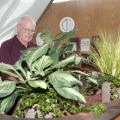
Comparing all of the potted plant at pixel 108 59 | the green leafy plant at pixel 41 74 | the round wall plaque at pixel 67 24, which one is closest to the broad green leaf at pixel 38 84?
the green leafy plant at pixel 41 74

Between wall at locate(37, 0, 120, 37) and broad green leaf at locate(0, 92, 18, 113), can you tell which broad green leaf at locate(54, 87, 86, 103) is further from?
wall at locate(37, 0, 120, 37)

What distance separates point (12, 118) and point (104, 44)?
995 mm

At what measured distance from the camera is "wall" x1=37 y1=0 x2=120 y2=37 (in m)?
5.82

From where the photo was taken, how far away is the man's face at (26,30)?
9.41ft

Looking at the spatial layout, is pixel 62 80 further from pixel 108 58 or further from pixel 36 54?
pixel 108 58

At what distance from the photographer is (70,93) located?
1.19m

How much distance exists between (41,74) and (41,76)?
0.06 metres

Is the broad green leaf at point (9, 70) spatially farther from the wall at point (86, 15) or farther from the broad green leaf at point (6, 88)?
the wall at point (86, 15)

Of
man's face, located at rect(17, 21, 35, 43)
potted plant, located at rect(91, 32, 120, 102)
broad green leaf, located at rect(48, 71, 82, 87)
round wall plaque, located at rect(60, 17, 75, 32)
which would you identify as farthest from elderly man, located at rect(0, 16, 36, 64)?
round wall plaque, located at rect(60, 17, 75, 32)

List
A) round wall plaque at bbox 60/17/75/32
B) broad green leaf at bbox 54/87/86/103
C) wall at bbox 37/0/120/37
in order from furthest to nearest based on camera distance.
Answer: round wall plaque at bbox 60/17/75/32, wall at bbox 37/0/120/37, broad green leaf at bbox 54/87/86/103

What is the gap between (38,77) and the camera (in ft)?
4.18

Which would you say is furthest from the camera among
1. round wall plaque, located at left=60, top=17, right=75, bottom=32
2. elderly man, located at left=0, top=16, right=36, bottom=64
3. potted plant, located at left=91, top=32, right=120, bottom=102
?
round wall plaque, located at left=60, top=17, right=75, bottom=32

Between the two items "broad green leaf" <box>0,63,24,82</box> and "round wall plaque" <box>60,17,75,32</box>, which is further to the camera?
"round wall plaque" <box>60,17,75,32</box>

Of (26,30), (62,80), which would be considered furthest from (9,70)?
(26,30)
